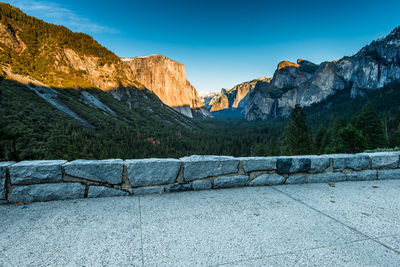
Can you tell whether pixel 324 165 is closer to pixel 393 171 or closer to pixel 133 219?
pixel 393 171

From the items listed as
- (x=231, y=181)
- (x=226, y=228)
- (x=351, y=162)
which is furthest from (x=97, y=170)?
(x=351, y=162)

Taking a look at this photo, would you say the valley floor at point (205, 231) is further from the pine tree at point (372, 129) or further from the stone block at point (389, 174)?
the pine tree at point (372, 129)

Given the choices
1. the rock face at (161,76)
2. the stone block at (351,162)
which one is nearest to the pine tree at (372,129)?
the stone block at (351,162)

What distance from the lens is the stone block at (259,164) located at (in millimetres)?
4109

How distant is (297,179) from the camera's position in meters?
4.37

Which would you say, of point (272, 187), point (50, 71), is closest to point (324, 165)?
point (272, 187)

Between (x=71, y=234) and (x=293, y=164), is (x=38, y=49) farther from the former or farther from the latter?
(x=293, y=164)

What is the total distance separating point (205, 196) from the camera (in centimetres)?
359

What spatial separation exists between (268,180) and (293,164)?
0.71 metres

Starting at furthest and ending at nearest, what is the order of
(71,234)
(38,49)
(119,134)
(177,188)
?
(38,49)
(119,134)
(177,188)
(71,234)

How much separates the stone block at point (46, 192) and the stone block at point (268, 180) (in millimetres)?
3443

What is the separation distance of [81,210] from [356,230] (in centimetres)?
396

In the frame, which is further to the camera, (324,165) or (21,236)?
(324,165)

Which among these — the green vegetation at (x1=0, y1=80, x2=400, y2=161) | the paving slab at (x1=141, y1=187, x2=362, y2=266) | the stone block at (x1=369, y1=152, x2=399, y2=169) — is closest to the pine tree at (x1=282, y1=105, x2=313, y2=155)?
the green vegetation at (x1=0, y1=80, x2=400, y2=161)
